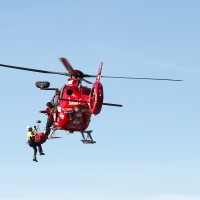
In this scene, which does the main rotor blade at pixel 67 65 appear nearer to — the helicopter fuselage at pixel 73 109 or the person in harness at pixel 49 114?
the helicopter fuselage at pixel 73 109

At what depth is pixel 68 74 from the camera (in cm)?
5875

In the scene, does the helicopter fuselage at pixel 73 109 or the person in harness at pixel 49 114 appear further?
the person in harness at pixel 49 114

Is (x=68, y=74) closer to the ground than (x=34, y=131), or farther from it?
farther from it

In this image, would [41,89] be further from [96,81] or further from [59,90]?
[96,81]

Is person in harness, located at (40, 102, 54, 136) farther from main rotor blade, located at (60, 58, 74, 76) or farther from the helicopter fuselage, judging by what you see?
main rotor blade, located at (60, 58, 74, 76)

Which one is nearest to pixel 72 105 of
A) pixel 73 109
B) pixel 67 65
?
pixel 73 109

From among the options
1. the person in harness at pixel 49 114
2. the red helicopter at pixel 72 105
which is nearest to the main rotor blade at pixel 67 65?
the red helicopter at pixel 72 105

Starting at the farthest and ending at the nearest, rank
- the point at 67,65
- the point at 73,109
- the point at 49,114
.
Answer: the point at 49,114 < the point at 73,109 < the point at 67,65

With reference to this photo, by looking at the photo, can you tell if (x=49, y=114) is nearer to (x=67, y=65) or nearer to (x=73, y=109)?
(x=73, y=109)

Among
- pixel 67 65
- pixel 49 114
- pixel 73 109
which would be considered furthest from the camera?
pixel 49 114

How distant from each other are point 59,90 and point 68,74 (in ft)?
5.04

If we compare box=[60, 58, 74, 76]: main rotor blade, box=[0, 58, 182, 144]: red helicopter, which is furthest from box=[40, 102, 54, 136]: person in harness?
box=[60, 58, 74, 76]: main rotor blade

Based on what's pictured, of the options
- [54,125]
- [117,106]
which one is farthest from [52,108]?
[117,106]

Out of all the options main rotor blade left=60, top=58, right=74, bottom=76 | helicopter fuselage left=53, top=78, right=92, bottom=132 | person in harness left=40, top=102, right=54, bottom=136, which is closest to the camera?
main rotor blade left=60, top=58, right=74, bottom=76
